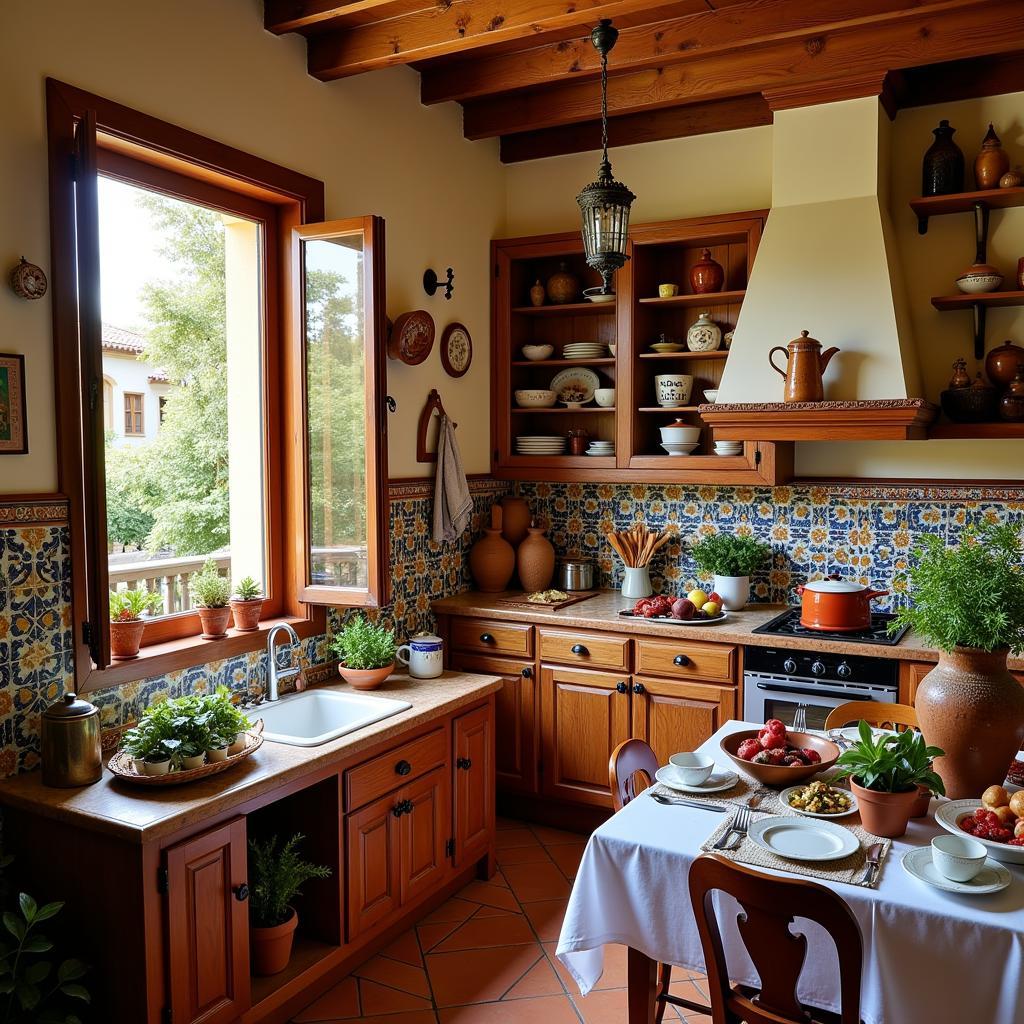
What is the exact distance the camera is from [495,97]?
14.3 ft

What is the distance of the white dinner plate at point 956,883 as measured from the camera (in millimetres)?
1763

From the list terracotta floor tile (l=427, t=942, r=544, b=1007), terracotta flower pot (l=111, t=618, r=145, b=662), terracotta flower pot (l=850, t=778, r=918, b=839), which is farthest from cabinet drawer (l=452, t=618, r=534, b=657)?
terracotta flower pot (l=850, t=778, r=918, b=839)

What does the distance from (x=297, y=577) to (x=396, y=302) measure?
1266 mm

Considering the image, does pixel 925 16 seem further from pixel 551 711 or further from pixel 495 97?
pixel 551 711

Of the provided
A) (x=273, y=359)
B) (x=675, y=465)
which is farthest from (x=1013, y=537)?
(x=273, y=359)

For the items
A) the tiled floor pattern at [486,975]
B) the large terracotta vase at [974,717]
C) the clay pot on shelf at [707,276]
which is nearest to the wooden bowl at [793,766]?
the large terracotta vase at [974,717]

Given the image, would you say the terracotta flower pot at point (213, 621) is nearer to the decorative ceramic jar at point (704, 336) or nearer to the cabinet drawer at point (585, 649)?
the cabinet drawer at point (585, 649)

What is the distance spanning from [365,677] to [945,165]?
9.84 ft

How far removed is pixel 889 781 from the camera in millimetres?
2043

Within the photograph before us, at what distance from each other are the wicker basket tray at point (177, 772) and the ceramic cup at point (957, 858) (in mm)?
1746

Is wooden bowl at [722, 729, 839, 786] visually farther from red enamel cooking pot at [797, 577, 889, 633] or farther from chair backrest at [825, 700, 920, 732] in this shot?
red enamel cooking pot at [797, 577, 889, 633]

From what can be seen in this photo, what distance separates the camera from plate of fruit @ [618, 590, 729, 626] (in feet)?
12.4

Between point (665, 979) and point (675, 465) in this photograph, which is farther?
point (675, 465)

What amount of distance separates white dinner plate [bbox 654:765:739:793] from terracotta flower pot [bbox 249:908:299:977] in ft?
3.98
